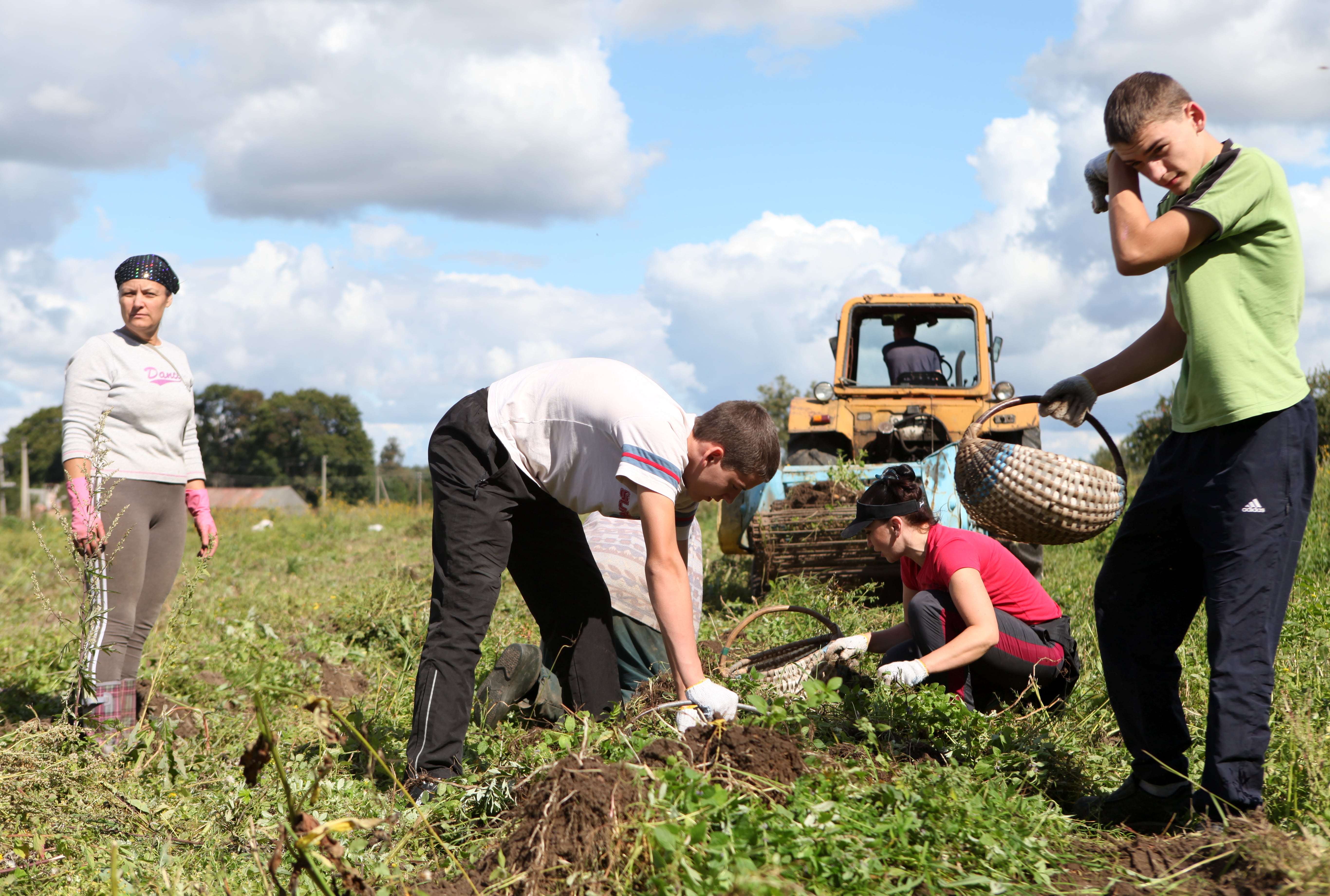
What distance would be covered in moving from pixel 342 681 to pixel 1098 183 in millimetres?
4141

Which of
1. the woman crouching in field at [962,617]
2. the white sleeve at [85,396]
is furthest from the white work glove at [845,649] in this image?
the white sleeve at [85,396]

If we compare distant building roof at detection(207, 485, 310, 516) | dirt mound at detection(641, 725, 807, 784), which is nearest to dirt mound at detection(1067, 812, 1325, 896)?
dirt mound at detection(641, 725, 807, 784)

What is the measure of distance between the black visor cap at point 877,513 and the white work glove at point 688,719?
1.43 metres

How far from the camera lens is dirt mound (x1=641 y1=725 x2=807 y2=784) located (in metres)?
2.35

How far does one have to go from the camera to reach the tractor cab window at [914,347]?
8.36 m

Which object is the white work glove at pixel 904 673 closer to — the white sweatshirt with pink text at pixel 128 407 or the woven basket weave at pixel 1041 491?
the woven basket weave at pixel 1041 491

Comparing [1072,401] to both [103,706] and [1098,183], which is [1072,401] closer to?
[1098,183]

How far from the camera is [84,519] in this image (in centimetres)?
355

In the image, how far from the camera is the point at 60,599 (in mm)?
7285

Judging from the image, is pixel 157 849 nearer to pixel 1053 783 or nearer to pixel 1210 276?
pixel 1053 783

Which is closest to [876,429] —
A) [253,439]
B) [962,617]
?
[962,617]

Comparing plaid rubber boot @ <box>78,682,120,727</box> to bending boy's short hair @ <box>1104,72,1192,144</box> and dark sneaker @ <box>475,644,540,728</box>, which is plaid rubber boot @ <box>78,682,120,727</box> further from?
bending boy's short hair @ <box>1104,72,1192,144</box>

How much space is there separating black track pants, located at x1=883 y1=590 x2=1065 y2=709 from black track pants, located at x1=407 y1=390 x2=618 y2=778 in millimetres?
1175

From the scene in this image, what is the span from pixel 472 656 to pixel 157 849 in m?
1.00
